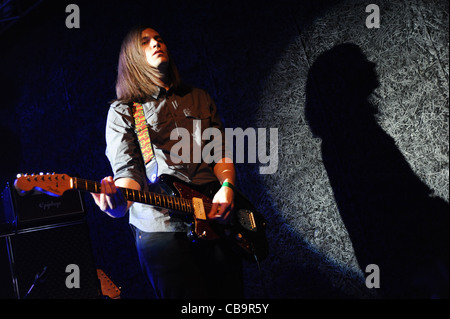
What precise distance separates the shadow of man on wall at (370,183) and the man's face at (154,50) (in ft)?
3.53

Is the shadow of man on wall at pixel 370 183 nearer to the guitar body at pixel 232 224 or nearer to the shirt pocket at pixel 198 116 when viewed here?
the guitar body at pixel 232 224

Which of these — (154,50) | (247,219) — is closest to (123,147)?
(154,50)

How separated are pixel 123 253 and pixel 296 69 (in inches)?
77.8

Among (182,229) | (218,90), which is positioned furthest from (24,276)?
(218,90)

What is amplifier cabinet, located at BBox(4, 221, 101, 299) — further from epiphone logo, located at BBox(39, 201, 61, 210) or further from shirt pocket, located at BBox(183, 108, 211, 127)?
shirt pocket, located at BBox(183, 108, 211, 127)

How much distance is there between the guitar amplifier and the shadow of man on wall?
161cm

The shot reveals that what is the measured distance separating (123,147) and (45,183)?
1.23ft

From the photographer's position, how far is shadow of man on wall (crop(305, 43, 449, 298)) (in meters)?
2.13

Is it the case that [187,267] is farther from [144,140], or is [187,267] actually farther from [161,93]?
[161,93]

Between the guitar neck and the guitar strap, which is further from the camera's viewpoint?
the guitar strap

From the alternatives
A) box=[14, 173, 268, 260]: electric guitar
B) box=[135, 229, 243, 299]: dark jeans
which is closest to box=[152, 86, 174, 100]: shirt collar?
box=[14, 173, 268, 260]: electric guitar

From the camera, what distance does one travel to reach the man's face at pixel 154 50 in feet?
6.47

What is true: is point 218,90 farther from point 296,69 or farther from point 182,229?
point 182,229

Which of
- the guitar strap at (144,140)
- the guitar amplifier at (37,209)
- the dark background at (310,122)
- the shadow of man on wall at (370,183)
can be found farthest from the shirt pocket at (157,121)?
the shadow of man on wall at (370,183)
